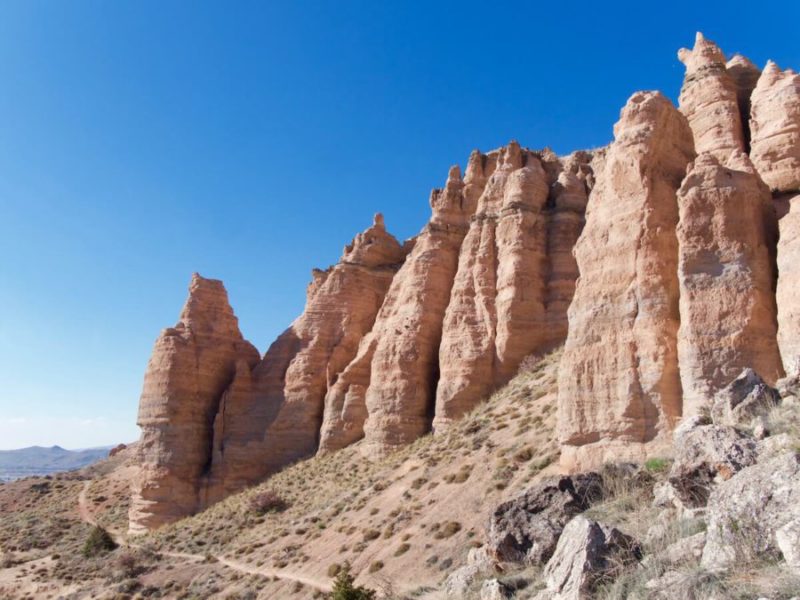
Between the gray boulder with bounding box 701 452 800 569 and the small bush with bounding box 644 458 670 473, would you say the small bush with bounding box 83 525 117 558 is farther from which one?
the gray boulder with bounding box 701 452 800 569

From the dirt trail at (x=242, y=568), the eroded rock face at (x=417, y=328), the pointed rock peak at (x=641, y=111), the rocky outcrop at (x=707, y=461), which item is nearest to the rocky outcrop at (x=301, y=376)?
the eroded rock face at (x=417, y=328)

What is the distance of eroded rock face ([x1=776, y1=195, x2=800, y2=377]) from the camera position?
14516 mm

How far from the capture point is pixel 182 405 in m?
42.1

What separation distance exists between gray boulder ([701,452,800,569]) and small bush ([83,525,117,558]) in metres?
38.3

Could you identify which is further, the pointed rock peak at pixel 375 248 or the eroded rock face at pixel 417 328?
the pointed rock peak at pixel 375 248

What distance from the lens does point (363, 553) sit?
2155 centimetres

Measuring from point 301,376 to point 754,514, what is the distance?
119 feet

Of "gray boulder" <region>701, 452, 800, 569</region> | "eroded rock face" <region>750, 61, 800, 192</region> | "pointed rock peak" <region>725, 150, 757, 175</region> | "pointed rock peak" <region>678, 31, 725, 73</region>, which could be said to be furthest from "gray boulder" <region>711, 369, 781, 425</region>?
"pointed rock peak" <region>678, 31, 725, 73</region>

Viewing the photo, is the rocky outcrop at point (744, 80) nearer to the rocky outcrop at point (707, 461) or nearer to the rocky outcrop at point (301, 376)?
the rocky outcrop at point (707, 461)

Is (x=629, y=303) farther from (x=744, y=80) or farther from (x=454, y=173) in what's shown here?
(x=454, y=173)

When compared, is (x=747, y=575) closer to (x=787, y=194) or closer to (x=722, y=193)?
(x=722, y=193)

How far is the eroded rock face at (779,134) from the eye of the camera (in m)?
18.4

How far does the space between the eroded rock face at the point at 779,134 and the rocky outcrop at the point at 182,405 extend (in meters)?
34.1

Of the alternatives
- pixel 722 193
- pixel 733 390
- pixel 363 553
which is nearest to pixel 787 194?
pixel 722 193
